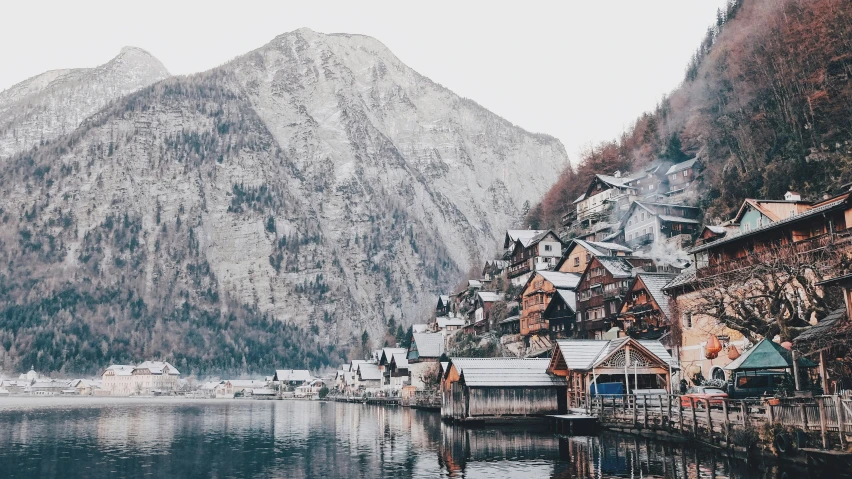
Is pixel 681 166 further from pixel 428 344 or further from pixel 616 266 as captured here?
pixel 428 344

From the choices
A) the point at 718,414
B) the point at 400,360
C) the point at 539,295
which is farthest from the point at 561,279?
the point at 718,414

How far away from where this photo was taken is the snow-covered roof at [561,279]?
8481 cm

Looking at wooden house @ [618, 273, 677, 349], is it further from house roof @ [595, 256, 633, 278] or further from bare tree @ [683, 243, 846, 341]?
bare tree @ [683, 243, 846, 341]

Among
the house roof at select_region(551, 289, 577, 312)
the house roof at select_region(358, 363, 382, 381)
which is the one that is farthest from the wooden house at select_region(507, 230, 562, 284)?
the house roof at select_region(358, 363, 382, 381)

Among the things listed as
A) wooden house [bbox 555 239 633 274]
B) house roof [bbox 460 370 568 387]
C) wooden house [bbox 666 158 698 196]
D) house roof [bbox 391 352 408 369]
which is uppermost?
wooden house [bbox 666 158 698 196]

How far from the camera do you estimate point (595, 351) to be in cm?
5556

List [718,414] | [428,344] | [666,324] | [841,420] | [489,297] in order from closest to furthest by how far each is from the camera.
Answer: [841,420]
[718,414]
[666,324]
[489,297]
[428,344]

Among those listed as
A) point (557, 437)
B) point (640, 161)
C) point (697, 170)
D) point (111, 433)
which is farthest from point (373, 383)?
point (557, 437)

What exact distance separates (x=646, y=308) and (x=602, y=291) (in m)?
Result: 12.7

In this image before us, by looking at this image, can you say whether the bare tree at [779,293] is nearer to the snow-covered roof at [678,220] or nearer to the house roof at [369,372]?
the snow-covered roof at [678,220]

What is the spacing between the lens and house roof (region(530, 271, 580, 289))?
84812 millimetres

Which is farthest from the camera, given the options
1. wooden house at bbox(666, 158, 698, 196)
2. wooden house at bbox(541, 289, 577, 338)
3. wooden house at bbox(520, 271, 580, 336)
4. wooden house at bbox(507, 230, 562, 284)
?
wooden house at bbox(507, 230, 562, 284)

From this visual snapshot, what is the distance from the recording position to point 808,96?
260 ft

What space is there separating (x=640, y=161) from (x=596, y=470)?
98.1 metres
